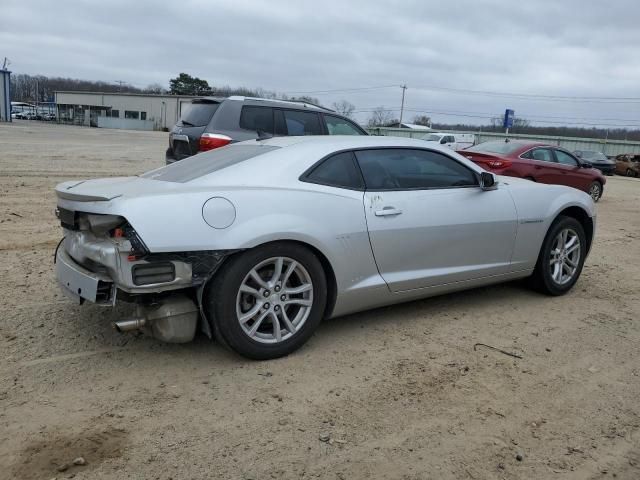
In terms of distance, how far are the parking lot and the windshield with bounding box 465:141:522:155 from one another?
289 inches

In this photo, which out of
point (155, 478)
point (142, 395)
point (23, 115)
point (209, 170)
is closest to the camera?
point (155, 478)

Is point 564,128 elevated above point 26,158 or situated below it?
above

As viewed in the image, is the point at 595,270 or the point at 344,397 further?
the point at 595,270

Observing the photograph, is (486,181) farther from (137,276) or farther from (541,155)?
(541,155)

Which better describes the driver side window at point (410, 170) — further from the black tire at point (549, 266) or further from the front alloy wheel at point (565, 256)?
the front alloy wheel at point (565, 256)

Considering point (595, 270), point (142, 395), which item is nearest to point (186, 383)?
point (142, 395)

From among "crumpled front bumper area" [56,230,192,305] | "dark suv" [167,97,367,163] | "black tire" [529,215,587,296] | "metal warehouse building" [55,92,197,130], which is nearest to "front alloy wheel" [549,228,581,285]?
"black tire" [529,215,587,296]

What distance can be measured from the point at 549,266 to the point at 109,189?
12.5 ft

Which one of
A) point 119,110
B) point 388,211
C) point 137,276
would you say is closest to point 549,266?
point 388,211

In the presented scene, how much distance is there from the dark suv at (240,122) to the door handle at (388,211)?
443 centimetres

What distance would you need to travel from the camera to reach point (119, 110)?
80.4m

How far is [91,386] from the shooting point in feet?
10.6

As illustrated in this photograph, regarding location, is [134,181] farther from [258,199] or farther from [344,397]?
[344,397]

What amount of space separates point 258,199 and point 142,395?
4.38 feet
